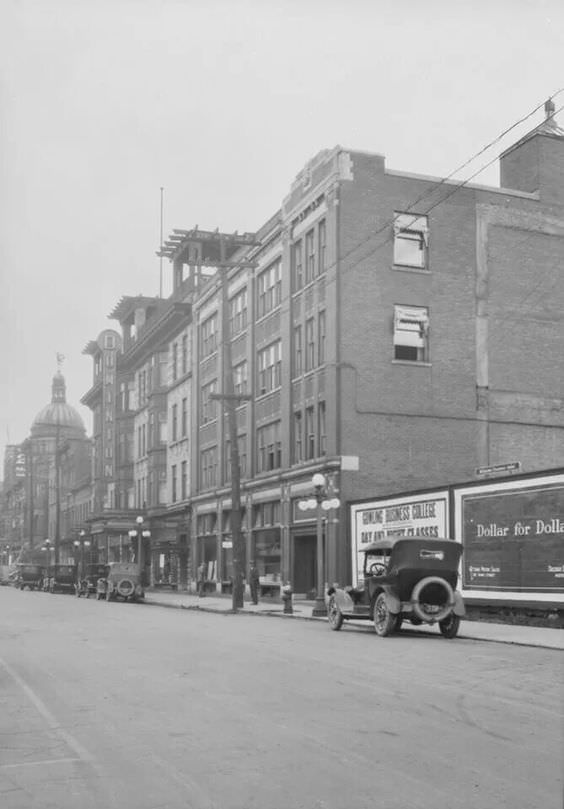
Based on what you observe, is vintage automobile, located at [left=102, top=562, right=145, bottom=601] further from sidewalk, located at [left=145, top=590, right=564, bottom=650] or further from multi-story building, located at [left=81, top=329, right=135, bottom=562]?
multi-story building, located at [left=81, top=329, right=135, bottom=562]

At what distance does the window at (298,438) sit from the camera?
4184 cm

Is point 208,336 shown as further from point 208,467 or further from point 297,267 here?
point 297,267

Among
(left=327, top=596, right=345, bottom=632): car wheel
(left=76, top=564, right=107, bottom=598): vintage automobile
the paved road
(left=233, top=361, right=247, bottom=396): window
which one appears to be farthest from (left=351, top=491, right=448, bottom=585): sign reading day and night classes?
(left=76, top=564, right=107, bottom=598): vintage automobile

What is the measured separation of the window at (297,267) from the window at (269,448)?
19.1 feet

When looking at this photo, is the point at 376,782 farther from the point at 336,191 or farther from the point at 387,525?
the point at 336,191

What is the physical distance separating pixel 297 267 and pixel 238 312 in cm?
777

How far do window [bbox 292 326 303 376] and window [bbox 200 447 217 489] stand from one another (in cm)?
1173

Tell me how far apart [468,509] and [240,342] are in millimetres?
22146

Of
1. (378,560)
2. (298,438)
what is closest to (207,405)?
(298,438)

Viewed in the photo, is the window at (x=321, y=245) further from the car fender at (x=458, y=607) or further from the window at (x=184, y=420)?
the car fender at (x=458, y=607)

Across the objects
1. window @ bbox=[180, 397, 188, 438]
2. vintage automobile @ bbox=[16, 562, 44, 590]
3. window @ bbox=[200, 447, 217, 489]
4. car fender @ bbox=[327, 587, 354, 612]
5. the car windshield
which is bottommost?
vintage automobile @ bbox=[16, 562, 44, 590]

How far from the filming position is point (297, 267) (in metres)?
43.4

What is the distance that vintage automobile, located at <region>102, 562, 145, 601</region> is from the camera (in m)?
46.2

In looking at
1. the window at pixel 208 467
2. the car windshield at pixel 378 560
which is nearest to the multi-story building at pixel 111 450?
the window at pixel 208 467
